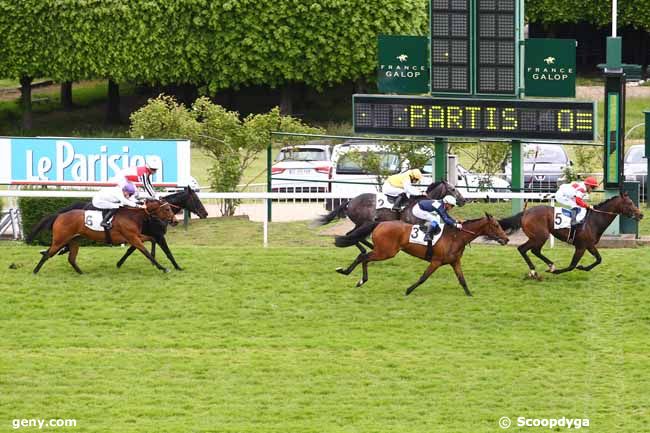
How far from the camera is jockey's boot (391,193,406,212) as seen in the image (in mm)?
20234

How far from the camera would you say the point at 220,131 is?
91.6 ft

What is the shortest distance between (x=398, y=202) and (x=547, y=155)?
11.5 metres

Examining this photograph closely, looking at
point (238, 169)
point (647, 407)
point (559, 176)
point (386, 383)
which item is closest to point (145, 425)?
point (386, 383)

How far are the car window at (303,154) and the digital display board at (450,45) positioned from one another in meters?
7.49

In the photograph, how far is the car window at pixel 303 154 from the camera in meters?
29.9

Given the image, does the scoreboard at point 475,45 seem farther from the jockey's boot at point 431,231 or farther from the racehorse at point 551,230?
the jockey's boot at point 431,231

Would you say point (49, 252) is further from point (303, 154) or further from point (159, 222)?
point (303, 154)

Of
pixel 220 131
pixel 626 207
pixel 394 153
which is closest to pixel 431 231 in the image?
pixel 626 207

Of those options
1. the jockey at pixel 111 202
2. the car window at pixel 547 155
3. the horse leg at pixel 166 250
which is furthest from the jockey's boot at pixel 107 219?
the car window at pixel 547 155

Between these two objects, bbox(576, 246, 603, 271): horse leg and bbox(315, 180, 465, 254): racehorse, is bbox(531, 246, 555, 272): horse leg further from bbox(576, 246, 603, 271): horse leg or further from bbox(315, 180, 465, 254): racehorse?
bbox(315, 180, 465, 254): racehorse

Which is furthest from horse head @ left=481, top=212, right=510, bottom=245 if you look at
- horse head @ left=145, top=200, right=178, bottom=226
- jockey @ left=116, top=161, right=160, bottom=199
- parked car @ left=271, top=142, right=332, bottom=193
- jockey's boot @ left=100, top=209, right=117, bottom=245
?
parked car @ left=271, top=142, right=332, bottom=193

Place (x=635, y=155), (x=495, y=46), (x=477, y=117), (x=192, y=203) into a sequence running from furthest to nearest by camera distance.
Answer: (x=635, y=155)
(x=477, y=117)
(x=495, y=46)
(x=192, y=203)

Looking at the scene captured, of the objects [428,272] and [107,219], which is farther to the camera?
[107,219]

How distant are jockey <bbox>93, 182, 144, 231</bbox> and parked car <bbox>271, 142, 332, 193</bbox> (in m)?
7.10
